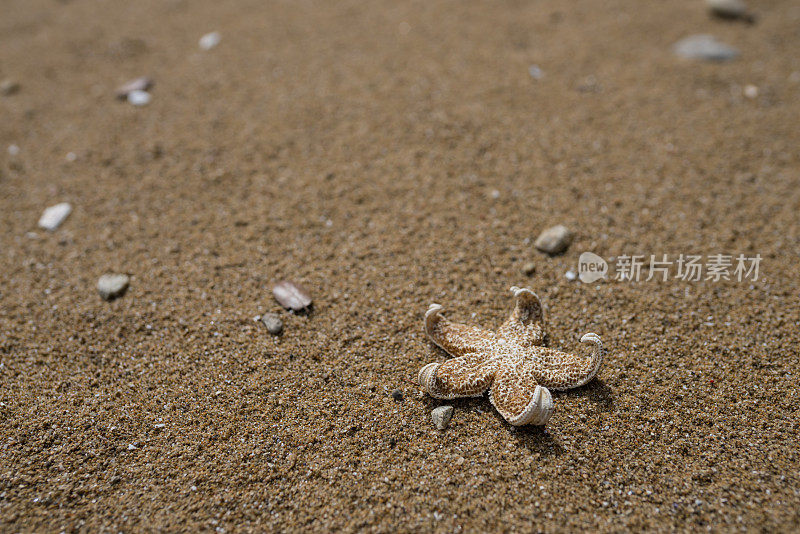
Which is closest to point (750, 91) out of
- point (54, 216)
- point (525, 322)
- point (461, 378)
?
point (525, 322)

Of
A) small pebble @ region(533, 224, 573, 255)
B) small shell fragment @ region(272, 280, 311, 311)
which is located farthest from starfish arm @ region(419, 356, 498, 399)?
small pebble @ region(533, 224, 573, 255)

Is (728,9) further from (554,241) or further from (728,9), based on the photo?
(554,241)

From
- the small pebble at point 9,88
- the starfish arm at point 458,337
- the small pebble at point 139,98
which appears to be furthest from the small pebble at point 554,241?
the small pebble at point 9,88

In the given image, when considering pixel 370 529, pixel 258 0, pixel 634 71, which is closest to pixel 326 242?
pixel 370 529

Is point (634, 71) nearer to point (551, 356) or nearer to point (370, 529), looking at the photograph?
point (551, 356)

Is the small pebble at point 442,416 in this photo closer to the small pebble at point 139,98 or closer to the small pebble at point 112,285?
the small pebble at point 112,285

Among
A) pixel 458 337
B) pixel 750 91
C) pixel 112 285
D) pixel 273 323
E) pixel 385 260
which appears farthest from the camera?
pixel 750 91

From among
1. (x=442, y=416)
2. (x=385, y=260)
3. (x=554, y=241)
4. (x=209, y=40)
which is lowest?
(x=442, y=416)
